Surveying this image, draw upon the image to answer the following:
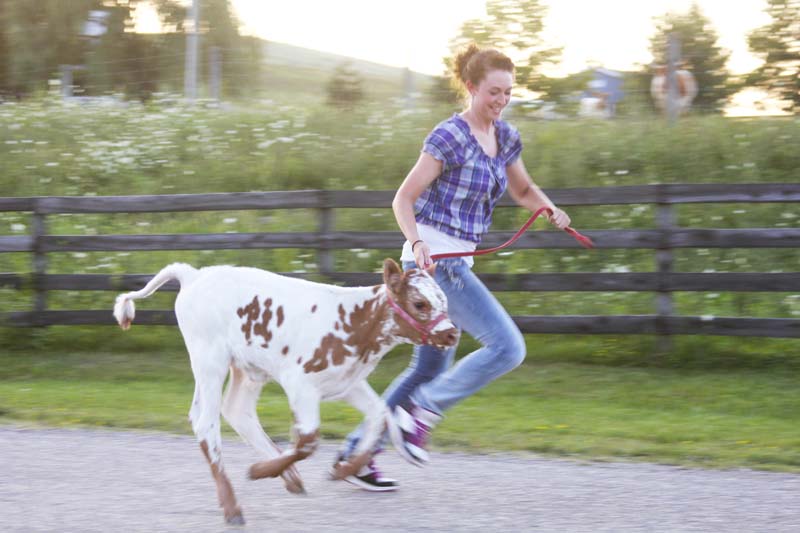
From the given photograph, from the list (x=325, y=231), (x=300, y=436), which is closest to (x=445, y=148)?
(x=300, y=436)

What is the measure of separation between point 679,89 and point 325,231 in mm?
5565

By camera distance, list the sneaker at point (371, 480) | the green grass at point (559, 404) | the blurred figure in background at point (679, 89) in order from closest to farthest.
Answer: the sneaker at point (371, 480) → the green grass at point (559, 404) → the blurred figure in background at point (679, 89)

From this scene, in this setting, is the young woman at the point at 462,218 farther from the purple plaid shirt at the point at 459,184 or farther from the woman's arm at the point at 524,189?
the woman's arm at the point at 524,189

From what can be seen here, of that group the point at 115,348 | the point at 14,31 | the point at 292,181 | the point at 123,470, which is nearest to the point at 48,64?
the point at 14,31

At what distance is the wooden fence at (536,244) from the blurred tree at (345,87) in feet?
19.4

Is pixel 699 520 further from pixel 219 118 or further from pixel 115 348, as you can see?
pixel 219 118

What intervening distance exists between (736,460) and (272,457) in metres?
2.67

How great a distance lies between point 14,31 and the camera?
3325 cm

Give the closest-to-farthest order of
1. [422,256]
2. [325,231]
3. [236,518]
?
[236,518] → [422,256] → [325,231]

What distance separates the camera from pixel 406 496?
566cm

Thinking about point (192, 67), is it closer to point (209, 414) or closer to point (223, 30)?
point (223, 30)

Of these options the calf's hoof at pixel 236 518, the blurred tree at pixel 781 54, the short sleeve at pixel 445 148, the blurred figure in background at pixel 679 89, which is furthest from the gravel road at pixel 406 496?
the blurred tree at pixel 781 54

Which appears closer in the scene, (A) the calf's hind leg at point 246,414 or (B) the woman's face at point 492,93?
(B) the woman's face at point 492,93

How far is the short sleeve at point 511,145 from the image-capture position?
570 cm
